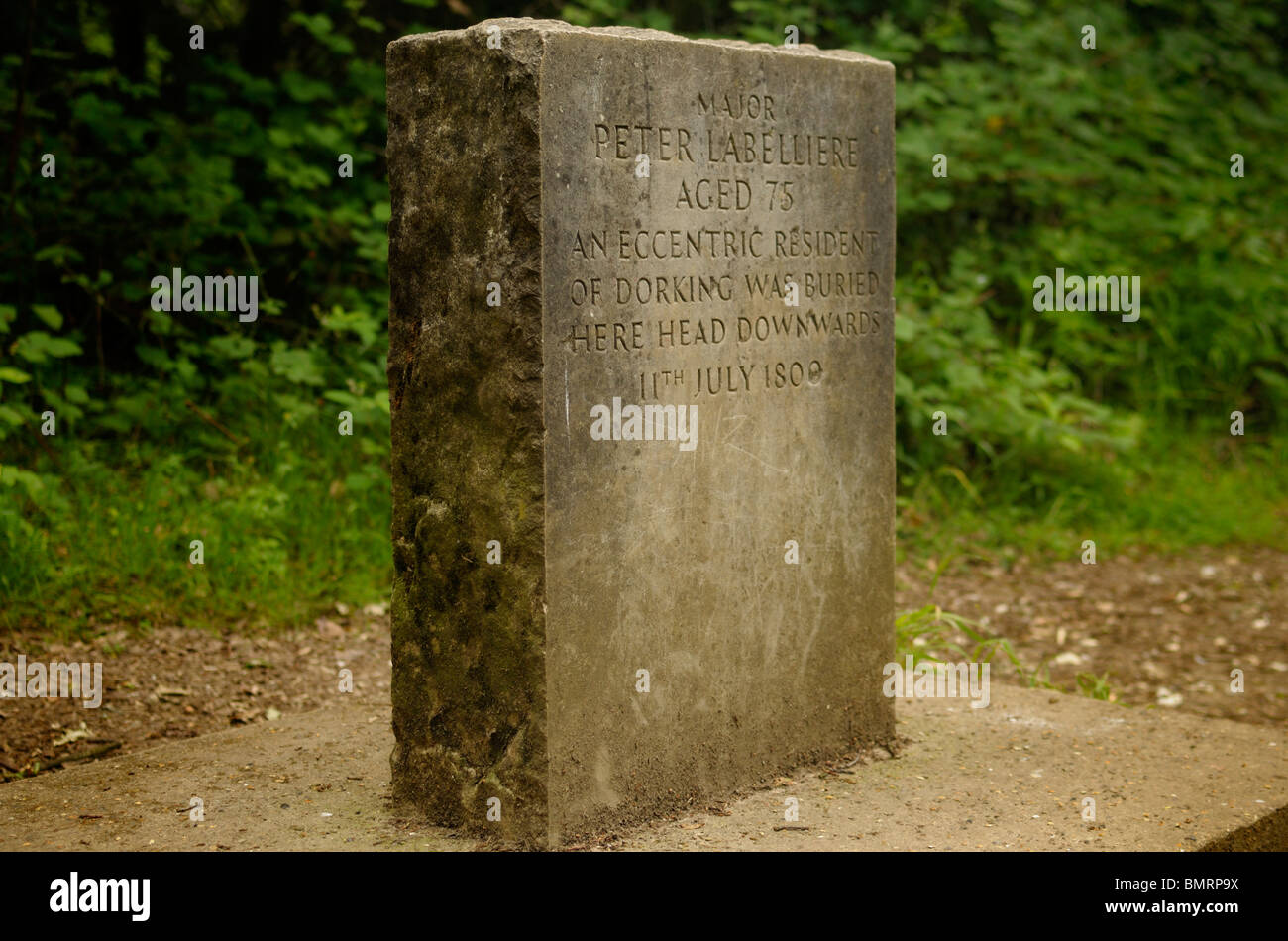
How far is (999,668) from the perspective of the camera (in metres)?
5.20

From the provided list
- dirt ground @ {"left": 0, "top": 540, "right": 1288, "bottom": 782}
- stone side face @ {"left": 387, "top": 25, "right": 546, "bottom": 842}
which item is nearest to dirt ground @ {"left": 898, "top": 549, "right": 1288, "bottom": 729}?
dirt ground @ {"left": 0, "top": 540, "right": 1288, "bottom": 782}

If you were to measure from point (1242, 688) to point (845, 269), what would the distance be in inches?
99.0

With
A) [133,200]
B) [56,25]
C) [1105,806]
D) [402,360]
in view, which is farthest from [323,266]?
[1105,806]

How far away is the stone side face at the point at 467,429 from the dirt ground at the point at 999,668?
1.25 m

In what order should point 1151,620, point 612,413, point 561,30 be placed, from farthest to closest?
1. point 1151,620
2. point 612,413
3. point 561,30

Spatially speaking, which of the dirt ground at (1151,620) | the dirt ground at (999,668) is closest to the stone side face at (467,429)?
the dirt ground at (999,668)

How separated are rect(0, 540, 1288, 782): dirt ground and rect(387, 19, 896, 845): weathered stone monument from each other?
1275 millimetres

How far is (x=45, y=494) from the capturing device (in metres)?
4.89

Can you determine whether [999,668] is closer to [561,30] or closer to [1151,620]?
A: [1151,620]

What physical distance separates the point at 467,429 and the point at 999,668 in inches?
111

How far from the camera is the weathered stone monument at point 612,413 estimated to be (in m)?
2.98

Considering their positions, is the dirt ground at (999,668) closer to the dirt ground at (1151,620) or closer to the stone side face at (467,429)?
the dirt ground at (1151,620)

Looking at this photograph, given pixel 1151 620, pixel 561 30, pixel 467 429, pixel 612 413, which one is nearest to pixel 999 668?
pixel 1151 620

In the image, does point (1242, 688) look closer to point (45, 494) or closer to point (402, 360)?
point (402, 360)
